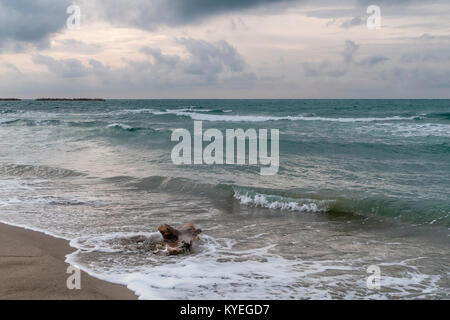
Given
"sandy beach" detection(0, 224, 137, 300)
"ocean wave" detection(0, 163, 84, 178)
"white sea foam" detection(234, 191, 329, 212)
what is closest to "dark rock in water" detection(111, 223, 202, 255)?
"sandy beach" detection(0, 224, 137, 300)

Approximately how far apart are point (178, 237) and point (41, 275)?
1.97 meters

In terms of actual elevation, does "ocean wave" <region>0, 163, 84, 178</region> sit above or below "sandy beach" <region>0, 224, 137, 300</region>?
above

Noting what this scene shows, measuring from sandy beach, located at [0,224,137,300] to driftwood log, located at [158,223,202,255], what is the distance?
131 cm

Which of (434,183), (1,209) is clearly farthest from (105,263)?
(434,183)

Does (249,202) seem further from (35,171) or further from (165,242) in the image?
(35,171)

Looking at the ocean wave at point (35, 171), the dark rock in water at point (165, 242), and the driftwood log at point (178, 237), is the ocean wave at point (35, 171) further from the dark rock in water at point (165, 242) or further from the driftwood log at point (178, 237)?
the driftwood log at point (178, 237)

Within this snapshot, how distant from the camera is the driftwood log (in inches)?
222

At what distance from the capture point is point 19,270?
15.2 feet

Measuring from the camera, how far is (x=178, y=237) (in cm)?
589

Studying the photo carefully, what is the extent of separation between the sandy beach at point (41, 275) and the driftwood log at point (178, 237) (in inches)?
51.6

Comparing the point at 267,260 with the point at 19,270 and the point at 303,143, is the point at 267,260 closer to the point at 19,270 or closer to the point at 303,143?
the point at 19,270

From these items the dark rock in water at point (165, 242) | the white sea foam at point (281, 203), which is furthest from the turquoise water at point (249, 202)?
the dark rock in water at point (165, 242)

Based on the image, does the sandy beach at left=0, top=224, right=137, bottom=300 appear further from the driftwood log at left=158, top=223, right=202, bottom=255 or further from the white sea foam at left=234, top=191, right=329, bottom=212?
the white sea foam at left=234, top=191, right=329, bottom=212
